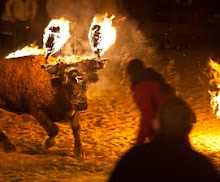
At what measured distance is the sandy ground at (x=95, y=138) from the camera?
20.1 feet

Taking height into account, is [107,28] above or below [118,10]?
below

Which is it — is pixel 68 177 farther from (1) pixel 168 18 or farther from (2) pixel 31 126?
(1) pixel 168 18

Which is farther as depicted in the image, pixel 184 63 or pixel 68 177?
pixel 184 63

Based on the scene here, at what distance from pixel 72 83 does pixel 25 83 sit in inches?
35.5

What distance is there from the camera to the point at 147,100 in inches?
223

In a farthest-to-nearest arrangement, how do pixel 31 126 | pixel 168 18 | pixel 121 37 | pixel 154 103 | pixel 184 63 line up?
pixel 168 18 → pixel 121 37 → pixel 184 63 → pixel 31 126 → pixel 154 103

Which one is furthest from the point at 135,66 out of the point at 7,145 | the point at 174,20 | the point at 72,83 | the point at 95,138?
the point at 174,20

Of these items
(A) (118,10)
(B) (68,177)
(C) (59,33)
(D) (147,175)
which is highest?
(A) (118,10)

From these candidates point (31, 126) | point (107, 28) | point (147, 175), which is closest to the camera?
point (147, 175)

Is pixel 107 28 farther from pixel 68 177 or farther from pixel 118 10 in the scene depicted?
pixel 118 10

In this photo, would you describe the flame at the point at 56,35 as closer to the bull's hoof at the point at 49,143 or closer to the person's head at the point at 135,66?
the bull's hoof at the point at 49,143

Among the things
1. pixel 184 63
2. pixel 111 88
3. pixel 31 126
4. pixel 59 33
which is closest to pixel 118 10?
pixel 184 63

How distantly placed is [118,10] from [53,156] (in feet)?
44.7

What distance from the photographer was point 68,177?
19.5 feet
